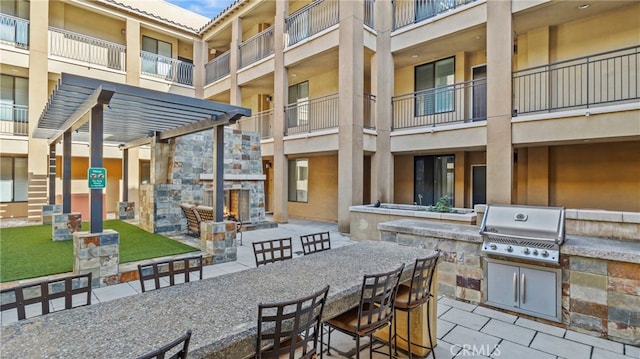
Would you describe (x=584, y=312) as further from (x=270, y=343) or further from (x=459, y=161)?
(x=459, y=161)

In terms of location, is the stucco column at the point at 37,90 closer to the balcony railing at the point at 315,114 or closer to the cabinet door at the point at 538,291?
the balcony railing at the point at 315,114

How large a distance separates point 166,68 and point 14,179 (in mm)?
7932

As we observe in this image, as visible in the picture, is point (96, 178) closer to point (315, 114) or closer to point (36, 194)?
point (315, 114)

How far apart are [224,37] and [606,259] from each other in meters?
17.8

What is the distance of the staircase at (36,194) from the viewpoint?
469 inches

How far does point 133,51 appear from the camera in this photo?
14789mm

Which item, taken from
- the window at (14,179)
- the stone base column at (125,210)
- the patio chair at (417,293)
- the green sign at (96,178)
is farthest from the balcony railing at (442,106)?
the window at (14,179)

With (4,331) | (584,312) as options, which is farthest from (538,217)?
(4,331)

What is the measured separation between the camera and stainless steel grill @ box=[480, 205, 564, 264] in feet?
13.0

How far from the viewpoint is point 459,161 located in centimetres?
1091

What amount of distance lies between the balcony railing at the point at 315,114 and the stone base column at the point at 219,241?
5.83 m

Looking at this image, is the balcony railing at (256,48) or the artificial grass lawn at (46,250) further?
the balcony railing at (256,48)

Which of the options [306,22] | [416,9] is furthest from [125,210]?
[416,9]

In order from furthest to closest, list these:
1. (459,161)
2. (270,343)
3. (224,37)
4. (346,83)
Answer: (224,37)
(459,161)
(346,83)
(270,343)
